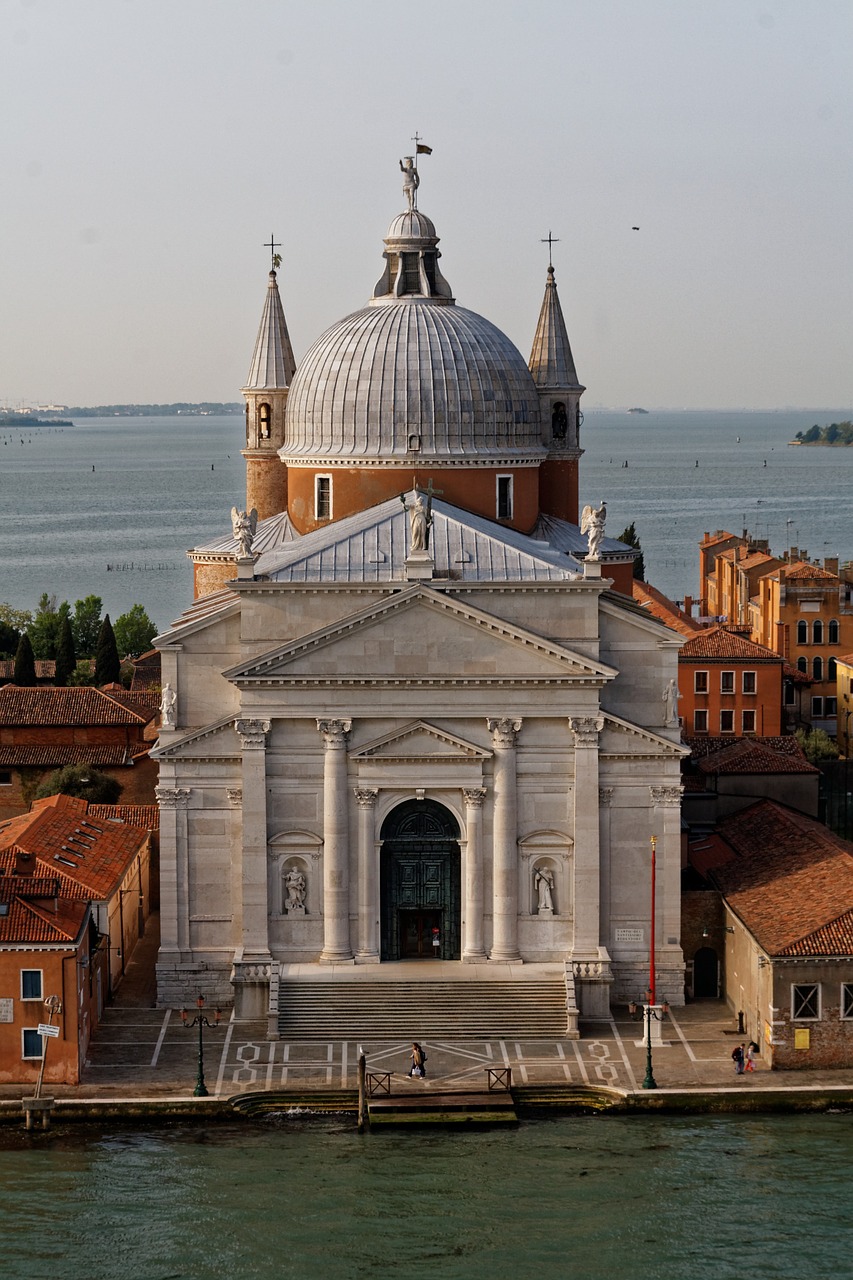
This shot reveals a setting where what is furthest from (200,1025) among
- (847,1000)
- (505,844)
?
(847,1000)

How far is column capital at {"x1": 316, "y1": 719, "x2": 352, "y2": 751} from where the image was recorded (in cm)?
3920

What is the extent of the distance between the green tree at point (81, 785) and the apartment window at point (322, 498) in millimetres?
11008

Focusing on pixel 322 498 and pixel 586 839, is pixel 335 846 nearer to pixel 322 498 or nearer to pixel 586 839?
pixel 586 839

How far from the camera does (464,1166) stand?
33281 mm

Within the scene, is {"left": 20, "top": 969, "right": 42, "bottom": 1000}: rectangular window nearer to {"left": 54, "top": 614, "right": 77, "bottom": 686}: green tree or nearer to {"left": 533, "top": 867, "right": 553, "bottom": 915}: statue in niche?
{"left": 533, "top": 867, "right": 553, "bottom": 915}: statue in niche

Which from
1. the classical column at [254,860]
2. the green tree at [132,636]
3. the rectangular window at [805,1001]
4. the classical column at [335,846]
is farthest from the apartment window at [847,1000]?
the green tree at [132,636]

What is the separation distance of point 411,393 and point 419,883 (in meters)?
10.8

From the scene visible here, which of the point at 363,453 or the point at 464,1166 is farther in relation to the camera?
the point at 363,453

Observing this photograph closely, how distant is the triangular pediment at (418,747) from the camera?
1544 inches

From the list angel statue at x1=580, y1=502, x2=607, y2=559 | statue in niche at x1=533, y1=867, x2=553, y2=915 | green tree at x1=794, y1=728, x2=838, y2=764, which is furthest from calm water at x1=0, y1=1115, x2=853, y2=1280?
green tree at x1=794, y1=728, x2=838, y2=764

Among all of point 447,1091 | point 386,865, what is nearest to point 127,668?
point 386,865

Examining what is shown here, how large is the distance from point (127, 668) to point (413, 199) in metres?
29.7

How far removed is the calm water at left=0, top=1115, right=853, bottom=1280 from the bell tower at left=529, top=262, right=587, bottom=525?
18366 millimetres

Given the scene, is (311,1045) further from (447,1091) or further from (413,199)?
(413,199)
